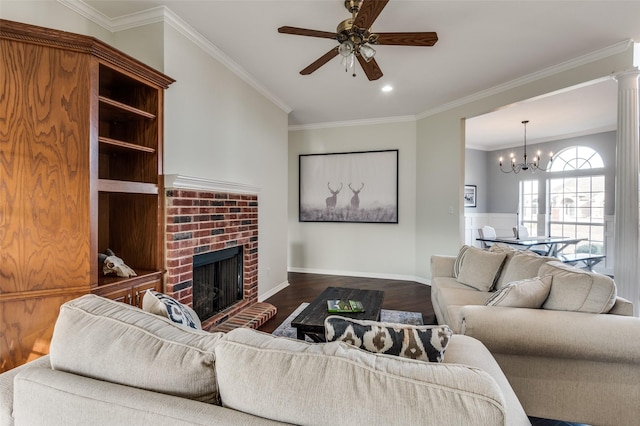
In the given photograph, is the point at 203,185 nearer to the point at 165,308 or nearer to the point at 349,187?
the point at 165,308

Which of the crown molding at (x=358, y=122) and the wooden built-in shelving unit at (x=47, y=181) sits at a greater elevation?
the crown molding at (x=358, y=122)

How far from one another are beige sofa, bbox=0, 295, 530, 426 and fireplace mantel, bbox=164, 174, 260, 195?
56.8 inches

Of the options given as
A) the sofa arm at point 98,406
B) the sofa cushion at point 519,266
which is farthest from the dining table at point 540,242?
the sofa arm at point 98,406

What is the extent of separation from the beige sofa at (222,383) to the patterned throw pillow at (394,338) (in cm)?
20

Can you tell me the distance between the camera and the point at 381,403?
26.3 inches

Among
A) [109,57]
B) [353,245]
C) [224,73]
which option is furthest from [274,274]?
[109,57]

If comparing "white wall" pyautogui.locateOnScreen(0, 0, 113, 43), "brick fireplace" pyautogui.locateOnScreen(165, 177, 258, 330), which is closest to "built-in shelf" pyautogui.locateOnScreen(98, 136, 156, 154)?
"brick fireplace" pyautogui.locateOnScreen(165, 177, 258, 330)

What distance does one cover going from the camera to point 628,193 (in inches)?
113

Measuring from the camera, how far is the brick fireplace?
7.80ft

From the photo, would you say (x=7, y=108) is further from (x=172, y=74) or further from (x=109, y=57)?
(x=172, y=74)

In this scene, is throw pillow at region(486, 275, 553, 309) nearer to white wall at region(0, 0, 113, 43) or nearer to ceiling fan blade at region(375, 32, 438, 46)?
ceiling fan blade at region(375, 32, 438, 46)

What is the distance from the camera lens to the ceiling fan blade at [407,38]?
2.11 meters

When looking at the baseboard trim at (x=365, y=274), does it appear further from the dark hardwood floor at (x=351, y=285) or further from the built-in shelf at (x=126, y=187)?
the built-in shelf at (x=126, y=187)

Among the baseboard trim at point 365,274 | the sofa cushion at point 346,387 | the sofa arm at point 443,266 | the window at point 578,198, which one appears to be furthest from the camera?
the window at point 578,198
